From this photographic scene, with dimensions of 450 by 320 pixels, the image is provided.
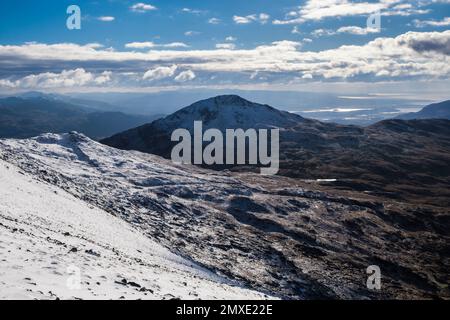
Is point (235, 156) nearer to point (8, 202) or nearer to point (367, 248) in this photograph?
point (367, 248)

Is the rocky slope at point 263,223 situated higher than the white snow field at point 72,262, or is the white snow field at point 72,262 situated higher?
the white snow field at point 72,262

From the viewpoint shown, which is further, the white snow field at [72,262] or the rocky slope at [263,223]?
the rocky slope at [263,223]

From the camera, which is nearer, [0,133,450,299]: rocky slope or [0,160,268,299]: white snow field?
[0,160,268,299]: white snow field

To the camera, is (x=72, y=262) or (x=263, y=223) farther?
(x=263, y=223)

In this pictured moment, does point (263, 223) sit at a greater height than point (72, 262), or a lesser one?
lesser
